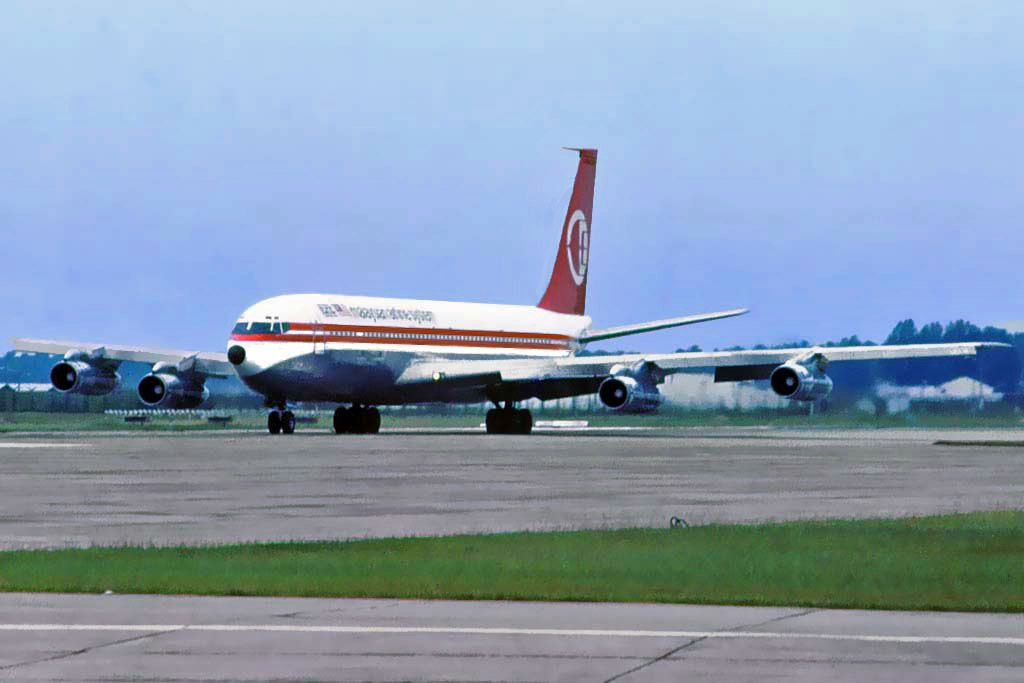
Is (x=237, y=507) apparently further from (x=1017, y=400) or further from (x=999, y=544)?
(x=1017, y=400)

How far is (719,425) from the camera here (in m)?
90.8

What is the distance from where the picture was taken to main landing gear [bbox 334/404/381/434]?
73812mm

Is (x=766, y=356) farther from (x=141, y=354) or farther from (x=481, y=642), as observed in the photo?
(x=481, y=642)

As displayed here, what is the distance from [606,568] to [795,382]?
4831cm

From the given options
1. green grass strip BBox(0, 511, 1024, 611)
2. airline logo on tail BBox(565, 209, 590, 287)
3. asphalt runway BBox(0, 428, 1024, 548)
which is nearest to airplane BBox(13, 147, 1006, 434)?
airline logo on tail BBox(565, 209, 590, 287)

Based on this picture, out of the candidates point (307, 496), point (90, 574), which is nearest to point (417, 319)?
point (307, 496)

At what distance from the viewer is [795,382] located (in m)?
65.8

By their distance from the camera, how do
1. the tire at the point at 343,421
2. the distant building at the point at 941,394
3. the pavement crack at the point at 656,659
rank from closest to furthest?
the pavement crack at the point at 656,659, the tire at the point at 343,421, the distant building at the point at 941,394

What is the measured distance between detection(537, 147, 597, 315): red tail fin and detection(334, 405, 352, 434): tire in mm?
10943

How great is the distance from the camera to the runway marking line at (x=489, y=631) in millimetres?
13070

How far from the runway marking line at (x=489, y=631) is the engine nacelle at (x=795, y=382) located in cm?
5275

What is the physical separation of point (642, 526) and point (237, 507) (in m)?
6.87

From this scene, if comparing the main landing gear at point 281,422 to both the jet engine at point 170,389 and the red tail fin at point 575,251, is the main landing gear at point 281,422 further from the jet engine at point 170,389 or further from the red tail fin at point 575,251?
the red tail fin at point 575,251

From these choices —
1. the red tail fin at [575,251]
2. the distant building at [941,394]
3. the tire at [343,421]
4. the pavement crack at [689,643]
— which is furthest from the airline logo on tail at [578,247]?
the pavement crack at [689,643]
